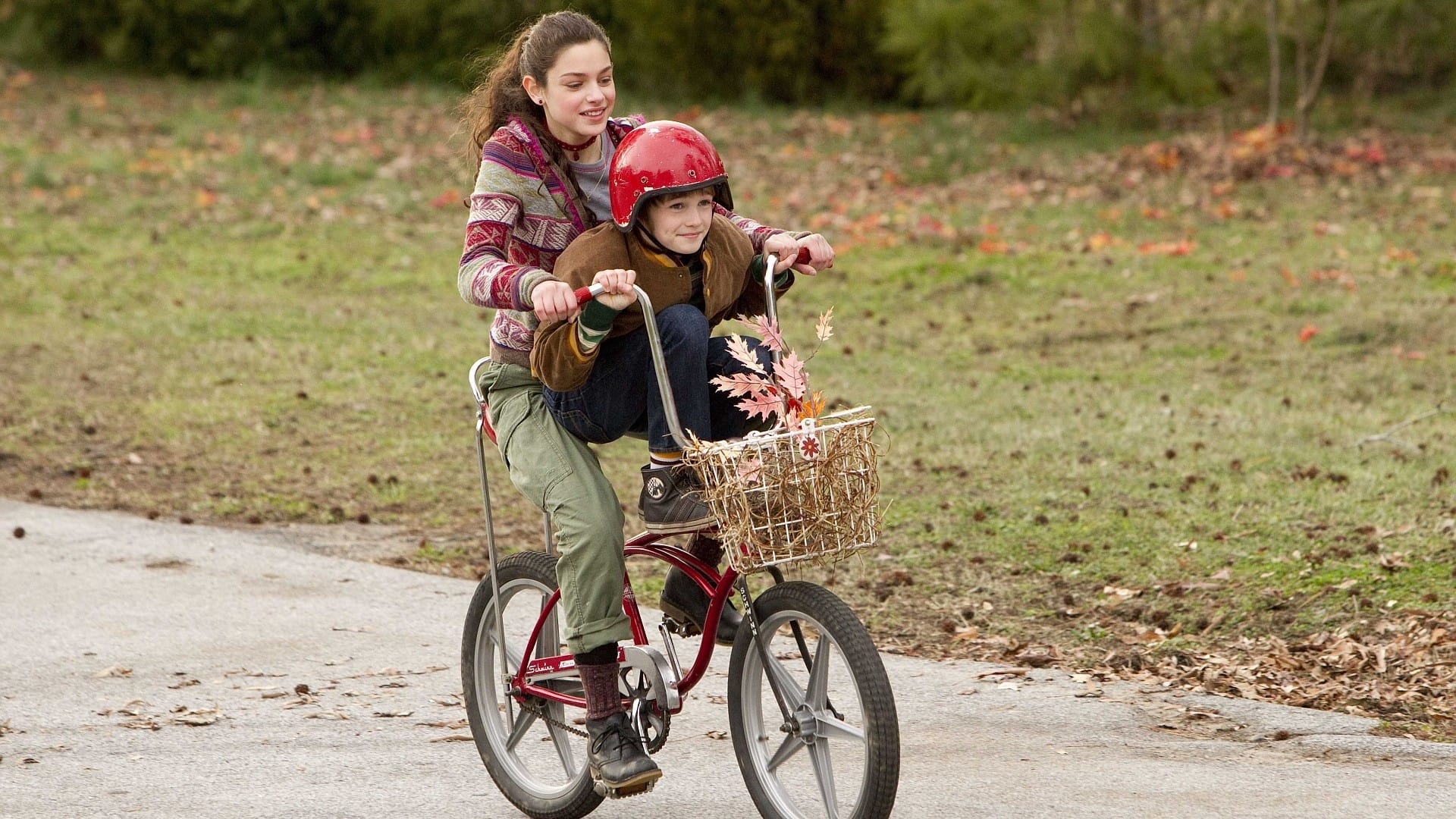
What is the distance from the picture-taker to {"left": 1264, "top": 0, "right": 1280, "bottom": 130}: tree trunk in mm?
16469

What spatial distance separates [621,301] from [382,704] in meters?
2.35

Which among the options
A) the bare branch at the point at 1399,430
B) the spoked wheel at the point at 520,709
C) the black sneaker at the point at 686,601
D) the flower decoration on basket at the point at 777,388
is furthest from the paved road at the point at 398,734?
the bare branch at the point at 1399,430

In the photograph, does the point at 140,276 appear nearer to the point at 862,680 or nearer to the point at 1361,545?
the point at 1361,545

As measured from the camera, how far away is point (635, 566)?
7.24m

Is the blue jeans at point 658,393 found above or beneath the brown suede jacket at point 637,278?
beneath

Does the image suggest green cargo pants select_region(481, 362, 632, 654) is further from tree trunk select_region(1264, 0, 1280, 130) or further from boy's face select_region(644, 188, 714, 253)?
tree trunk select_region(1264, 0, 1280, 130)

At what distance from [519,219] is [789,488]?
1.07 meters

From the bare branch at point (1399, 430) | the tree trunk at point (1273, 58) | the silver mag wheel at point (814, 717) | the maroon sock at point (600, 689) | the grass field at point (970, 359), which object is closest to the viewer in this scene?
the silver mag wheel at point (814, 717)

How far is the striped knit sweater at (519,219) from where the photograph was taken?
4086 mm

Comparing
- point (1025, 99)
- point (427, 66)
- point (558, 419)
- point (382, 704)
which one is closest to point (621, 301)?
point (558, 419)

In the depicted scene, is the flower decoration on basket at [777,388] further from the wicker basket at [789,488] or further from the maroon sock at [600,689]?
the maroon sock at [600,689]

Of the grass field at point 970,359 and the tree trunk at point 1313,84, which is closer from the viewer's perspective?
the grass field at point 970,359

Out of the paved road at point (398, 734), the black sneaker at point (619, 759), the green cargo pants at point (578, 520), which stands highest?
the green cargo pants at point (578, 520)

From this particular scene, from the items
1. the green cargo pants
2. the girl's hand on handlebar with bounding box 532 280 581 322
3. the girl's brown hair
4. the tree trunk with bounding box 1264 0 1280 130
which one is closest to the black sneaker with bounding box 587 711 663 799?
the green cargo pants
